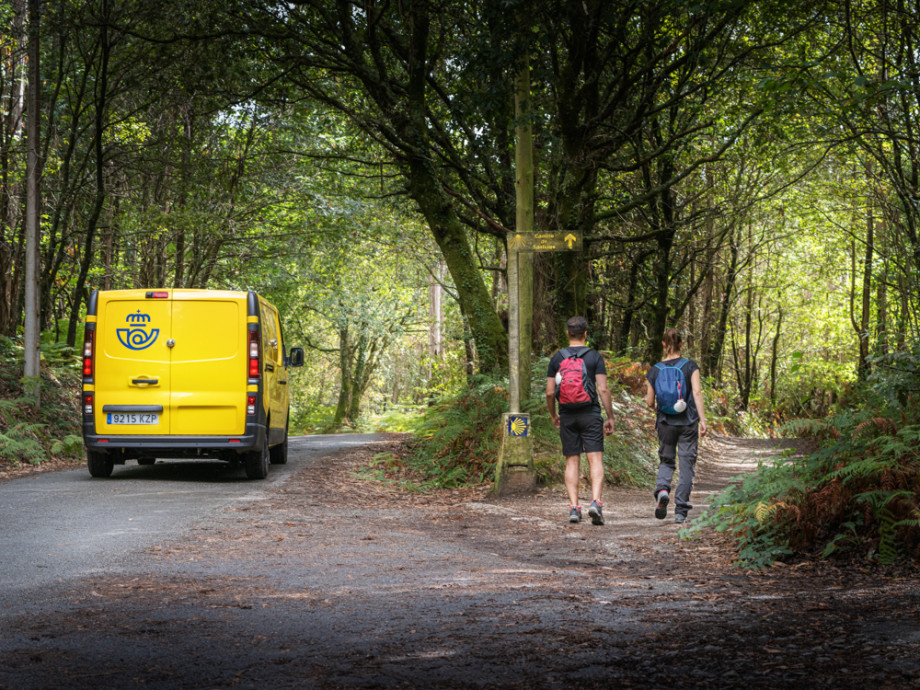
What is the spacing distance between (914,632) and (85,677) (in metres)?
3.67

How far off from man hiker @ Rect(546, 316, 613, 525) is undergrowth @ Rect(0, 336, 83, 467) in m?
9.62

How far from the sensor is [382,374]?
48250mm

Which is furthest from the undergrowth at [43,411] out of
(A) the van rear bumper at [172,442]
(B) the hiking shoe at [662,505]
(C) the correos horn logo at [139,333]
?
(B) the hiking shoe at [662,505]

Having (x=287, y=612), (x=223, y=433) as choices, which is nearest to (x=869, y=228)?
(x=223, y=433)

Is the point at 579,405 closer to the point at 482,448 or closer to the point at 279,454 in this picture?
the point at 482,448

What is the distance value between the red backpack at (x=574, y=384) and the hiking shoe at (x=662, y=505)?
1136mm

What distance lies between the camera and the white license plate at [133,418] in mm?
11617

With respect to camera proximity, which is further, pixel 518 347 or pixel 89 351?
pixel 89 351

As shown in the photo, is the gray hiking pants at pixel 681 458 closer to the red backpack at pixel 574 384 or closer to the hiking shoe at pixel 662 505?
the hiking shoe at pixel 662 505

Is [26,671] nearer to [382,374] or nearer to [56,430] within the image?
[56,430]

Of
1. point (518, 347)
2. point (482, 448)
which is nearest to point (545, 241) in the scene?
point (518, 347)

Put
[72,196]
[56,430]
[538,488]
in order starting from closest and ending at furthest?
[538,488], [56,430], [72,196]

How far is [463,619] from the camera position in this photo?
4633 mm

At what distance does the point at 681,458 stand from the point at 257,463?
6.24 meters
